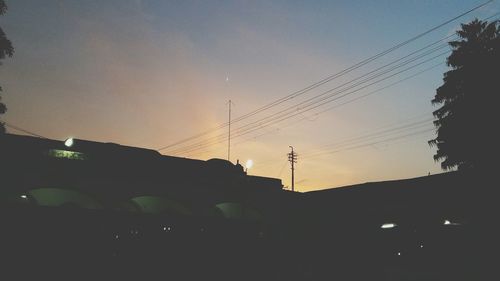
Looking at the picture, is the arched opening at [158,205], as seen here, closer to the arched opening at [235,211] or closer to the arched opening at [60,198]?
the arched opening at [60,198]

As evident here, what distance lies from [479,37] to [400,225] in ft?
65.1

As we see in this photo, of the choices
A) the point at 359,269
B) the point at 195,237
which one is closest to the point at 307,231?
the point at 359,269

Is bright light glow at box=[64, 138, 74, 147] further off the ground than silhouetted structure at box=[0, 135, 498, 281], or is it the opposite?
bright light glow at box=[64, 138, 74, 147]

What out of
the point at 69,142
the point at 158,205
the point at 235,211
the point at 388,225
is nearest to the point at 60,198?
the point at 69,142

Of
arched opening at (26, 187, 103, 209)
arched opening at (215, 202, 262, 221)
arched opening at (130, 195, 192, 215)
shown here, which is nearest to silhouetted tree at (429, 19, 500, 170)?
arched opening at (215, 202, 262, 221)

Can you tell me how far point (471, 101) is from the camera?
92.0 feet

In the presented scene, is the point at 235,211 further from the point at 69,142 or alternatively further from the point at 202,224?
the point at 69,142

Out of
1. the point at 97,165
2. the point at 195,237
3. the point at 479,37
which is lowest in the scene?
the point at 195,237

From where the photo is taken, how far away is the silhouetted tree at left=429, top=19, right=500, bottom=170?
2689 centimetres

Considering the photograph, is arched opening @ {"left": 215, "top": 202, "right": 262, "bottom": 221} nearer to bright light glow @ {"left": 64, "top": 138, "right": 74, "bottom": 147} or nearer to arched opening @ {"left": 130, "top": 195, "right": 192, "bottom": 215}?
arched opening @ {"left": 130, "top": 195, "right": 192, "bottom": 215}

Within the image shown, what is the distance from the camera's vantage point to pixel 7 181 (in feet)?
51.8

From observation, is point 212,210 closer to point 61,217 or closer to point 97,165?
point 97,165

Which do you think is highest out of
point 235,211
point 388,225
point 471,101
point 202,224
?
point 471,101

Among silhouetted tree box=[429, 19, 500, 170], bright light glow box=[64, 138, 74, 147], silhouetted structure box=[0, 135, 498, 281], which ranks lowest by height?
silhouetted structure box=[0, 135, 498, 281]
